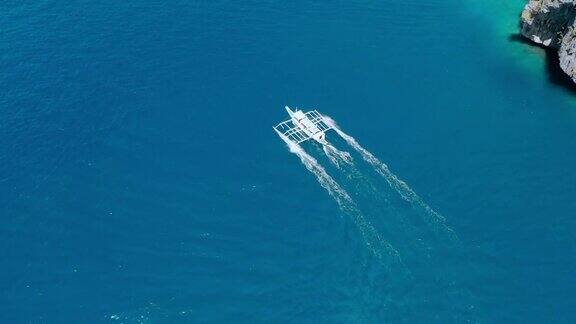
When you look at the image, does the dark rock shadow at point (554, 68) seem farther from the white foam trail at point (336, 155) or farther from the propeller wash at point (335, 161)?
the white foam trail at point (336, 155)

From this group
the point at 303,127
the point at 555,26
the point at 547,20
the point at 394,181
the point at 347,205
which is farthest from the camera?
the point at 547,20

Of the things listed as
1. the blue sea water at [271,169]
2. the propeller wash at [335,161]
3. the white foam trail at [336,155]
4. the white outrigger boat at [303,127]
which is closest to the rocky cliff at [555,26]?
the blue sea water at [271,169]

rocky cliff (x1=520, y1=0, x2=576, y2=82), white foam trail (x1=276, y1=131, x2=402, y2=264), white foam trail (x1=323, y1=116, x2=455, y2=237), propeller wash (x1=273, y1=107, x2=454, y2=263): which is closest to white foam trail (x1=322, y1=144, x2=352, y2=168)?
propeller wash (x1=273, y1=107, x2=454, y2=263)

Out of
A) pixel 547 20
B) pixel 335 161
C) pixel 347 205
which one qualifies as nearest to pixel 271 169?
pixel 335 161

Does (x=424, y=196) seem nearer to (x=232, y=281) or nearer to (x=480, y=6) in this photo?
(x=232, y=281)

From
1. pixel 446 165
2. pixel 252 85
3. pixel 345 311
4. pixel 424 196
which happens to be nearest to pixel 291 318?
pixel 345 311

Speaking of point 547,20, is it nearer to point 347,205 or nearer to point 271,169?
point 347,205

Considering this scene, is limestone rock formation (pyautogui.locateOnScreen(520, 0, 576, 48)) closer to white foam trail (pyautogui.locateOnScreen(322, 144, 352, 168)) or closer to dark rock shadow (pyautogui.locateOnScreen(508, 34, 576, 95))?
dark rock shadow (pyautogui.locateOnScreen(508, 34, 576, 95))
